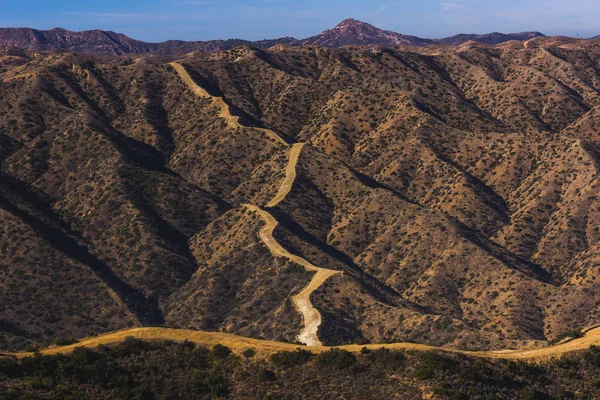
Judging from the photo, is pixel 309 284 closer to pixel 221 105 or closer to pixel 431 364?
pixel 431 364

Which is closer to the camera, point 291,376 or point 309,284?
point 291,376

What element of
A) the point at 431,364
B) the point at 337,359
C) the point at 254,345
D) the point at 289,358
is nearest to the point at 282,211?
the point at 254,345

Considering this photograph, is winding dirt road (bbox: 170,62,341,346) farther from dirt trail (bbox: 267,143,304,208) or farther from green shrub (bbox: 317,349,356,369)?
green shrub (bbox: 317,349,356,369)

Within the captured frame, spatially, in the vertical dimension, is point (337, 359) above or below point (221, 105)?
below

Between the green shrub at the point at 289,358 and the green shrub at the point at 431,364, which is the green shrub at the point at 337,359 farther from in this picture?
the green shrub at the point at 431,364

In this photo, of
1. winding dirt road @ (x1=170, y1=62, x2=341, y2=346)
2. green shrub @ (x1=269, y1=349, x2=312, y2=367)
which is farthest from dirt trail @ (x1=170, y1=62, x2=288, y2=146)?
green shrub @ (x1=269, y1=349, x2=312, y2=367)

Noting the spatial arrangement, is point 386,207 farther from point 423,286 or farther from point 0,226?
point 0,226

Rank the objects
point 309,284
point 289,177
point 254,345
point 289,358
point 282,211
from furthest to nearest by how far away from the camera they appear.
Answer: point 289,177 → point 282,211 → point 309,284 → point 254,345 → point 289,358
